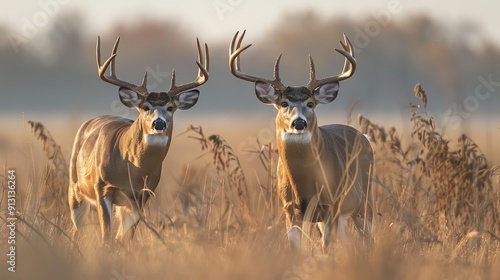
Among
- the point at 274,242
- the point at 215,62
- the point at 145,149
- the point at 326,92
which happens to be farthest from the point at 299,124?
the point at 215,62

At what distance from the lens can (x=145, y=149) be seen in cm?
1125

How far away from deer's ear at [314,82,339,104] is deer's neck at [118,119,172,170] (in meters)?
1.43

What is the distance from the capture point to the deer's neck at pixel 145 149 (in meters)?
11.2

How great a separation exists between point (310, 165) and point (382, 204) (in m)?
1.21

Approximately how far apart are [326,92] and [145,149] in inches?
68.4

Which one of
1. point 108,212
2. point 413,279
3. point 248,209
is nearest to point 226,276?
point 413,279

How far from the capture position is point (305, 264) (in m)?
7.57

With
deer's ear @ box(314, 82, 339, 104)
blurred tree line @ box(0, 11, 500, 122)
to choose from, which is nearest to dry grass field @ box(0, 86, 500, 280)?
deer's ear @ box(314, 82, 339, 104)

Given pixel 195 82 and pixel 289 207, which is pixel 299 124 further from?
pixel 195 82

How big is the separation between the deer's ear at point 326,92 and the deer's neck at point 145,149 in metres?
1.43

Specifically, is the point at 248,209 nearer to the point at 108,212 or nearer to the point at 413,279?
the point at 108,212

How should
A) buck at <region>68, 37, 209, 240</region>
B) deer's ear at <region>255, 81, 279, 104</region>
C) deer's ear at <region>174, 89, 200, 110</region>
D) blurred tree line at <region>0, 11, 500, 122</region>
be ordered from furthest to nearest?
blurred tree line at <region>0, 11, 500, 122</region> → deer's ear at <region>174, 89, 200, 110</region> → buck at <region>68, 37, 209, 240</region> → deer's ear at <region>255, 81, 279, 104</region>

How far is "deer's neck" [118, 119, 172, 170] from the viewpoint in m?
11.2

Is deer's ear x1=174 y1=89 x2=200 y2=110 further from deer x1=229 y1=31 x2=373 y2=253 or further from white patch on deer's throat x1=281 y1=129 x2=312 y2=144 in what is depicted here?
white patch on deer's throat x1=281 y1=129 x2=312 y2=144
